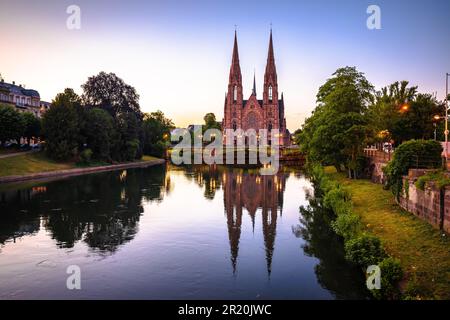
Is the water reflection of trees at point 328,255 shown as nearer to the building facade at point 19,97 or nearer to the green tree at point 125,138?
the green tree at point 125,138

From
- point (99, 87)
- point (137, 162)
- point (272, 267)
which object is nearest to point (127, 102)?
point (99, 87)

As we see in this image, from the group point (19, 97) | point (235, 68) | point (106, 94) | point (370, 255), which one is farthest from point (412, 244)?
point (235, 68)

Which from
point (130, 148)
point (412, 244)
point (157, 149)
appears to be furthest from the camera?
point (157, 149)

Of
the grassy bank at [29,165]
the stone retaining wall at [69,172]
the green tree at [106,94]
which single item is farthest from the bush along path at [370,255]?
the green tree at [106,94]

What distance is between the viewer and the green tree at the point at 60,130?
5929 centimetres

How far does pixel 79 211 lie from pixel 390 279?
948 inches

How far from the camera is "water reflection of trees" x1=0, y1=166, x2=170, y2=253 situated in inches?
894

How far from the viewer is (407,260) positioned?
14.1 metres

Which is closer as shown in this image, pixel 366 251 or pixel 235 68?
pixel 366 251

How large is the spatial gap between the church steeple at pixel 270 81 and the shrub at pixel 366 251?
11941 centimetres

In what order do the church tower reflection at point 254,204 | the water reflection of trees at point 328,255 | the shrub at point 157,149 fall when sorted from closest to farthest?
1. the water reflection of trees at point 328,255
2. the church tower reflection at point 254,204
3. the shrub at point 157,149

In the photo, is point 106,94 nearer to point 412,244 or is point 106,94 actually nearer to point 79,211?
point 79,211

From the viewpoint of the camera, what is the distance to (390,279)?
497 inches

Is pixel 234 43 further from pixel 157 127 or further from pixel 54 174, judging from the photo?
pixel 54 174
